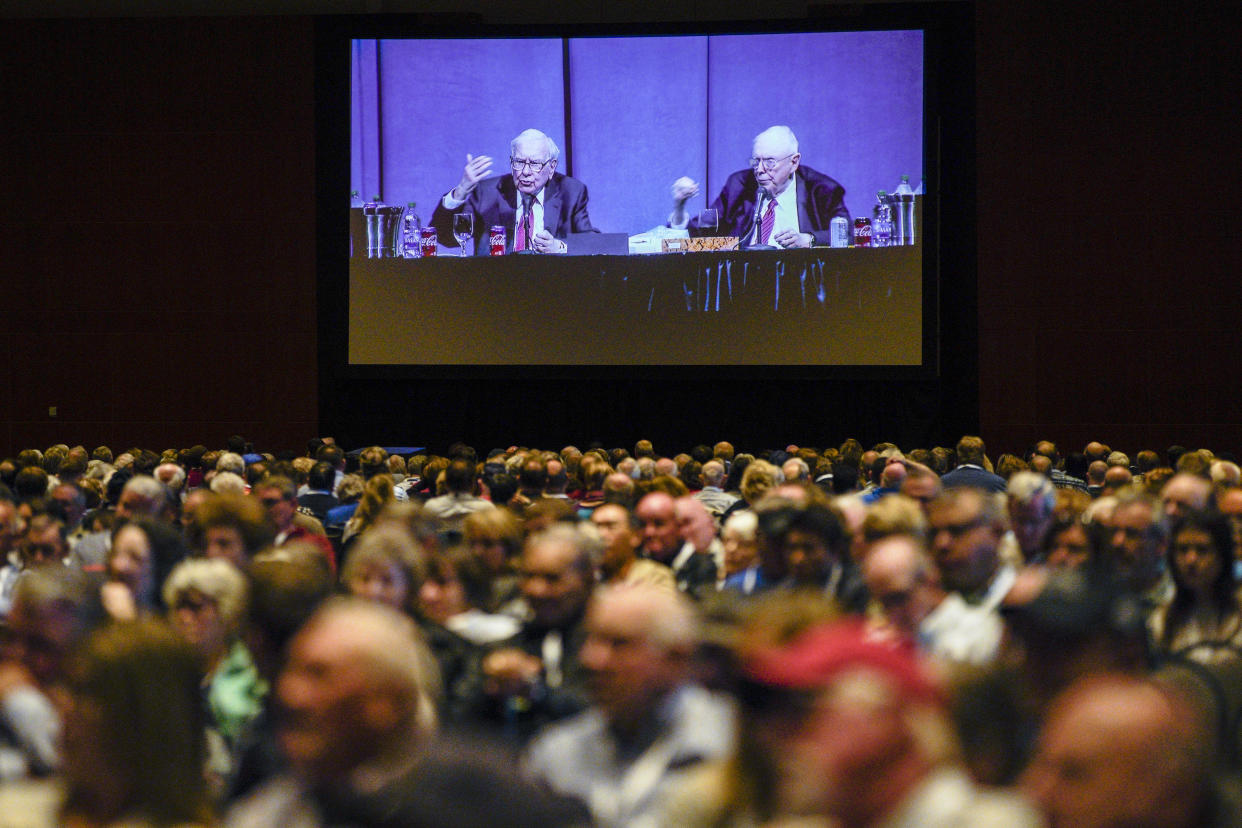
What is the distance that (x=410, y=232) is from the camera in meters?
17.0

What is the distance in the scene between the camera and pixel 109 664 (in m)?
2.48

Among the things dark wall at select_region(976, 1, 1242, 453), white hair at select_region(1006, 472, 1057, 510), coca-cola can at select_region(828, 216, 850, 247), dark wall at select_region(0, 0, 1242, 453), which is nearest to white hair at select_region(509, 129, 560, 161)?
dark wall at select_region(0, 0, 1242, 453)

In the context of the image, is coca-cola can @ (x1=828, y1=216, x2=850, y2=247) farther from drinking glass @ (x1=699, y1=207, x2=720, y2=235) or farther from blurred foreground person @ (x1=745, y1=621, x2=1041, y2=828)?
blurred foreground person @ (x1=745, y1=621, x2=1041, y2=828)

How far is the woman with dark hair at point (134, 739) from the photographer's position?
2.33 meters

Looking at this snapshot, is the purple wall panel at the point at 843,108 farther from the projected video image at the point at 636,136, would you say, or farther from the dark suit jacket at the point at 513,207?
the dark suit jacket at the point at 513,207

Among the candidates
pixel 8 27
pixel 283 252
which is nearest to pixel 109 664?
pixel 283 252

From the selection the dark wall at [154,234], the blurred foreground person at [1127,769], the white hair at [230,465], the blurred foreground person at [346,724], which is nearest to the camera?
the blurred foreground person at [1127,769]

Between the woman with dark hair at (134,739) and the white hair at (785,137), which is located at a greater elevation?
the white hair at (785,137)

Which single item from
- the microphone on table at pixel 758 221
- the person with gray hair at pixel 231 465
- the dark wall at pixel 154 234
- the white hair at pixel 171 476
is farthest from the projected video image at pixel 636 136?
the white hair at pixel 171 476

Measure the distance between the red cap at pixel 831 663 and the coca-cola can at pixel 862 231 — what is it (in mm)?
14384

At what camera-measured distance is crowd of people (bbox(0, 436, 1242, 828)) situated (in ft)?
6.69

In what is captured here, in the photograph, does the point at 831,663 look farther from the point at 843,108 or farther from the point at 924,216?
the point at 924,216

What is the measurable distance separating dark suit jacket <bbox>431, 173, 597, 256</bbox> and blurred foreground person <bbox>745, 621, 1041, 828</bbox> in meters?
14.7

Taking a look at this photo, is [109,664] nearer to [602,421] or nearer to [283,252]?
[602,421]
